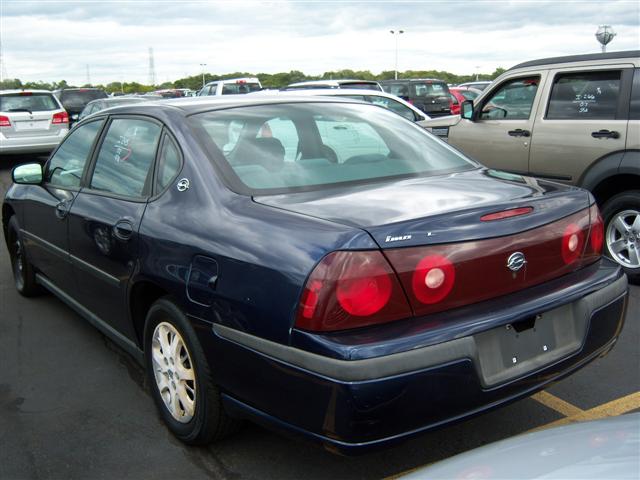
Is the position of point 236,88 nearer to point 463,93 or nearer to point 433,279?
point 463,93

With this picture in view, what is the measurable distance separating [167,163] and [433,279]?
1.48m

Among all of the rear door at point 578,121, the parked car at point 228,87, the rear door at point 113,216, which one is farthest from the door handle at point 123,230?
the parked car at point 228,87

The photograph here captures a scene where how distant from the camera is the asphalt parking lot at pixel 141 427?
2875 mm

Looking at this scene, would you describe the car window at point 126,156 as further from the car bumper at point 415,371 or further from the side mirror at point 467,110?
the side mirror at point 467,110

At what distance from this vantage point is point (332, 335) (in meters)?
2.26

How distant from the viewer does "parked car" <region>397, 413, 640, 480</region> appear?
152 cm

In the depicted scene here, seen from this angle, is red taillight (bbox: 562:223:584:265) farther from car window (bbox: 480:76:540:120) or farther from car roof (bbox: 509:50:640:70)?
car window (bbox: 480:76:540:120)

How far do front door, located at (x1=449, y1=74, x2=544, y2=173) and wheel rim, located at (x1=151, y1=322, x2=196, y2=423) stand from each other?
435 cm

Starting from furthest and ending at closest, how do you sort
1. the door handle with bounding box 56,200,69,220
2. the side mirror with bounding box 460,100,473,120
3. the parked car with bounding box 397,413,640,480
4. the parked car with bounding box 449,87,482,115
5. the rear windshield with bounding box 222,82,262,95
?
the parked car with bounding box 449,87,482,115 → the rear windshield with bounding box 222,82,262,95 → the side mirror with bounding box 460,100,473,120 → the door handle with bounding box 56,200,69,220 → the parked car with bounding box 397,413,640,480

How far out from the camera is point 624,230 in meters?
5.50

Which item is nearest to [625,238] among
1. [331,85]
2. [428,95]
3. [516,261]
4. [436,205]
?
[516,261]

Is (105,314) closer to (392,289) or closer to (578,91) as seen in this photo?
(392,289)

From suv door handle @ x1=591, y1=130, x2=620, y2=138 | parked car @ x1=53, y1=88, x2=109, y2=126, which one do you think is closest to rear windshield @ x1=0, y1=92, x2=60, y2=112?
parked car @ x1=53, y1=88, x2=109, y2=126

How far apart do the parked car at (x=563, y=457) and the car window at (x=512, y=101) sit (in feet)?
16.6
